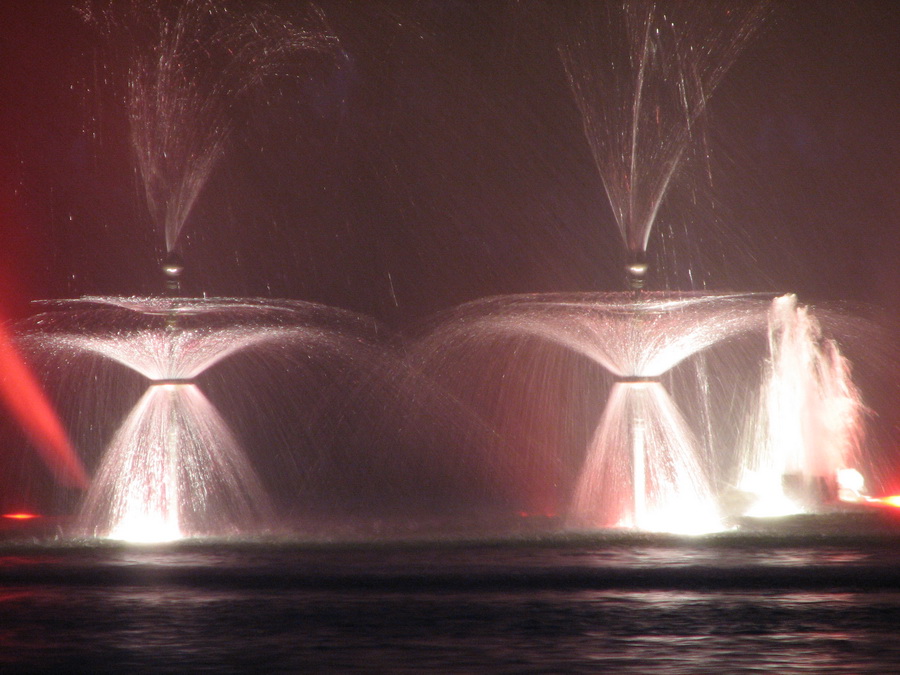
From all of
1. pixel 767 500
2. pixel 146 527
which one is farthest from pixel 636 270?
pixel 146 527

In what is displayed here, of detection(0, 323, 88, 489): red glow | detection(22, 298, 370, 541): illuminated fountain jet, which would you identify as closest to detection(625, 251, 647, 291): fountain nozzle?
detection(22, 298, 370, 541): illuminated fountain jet

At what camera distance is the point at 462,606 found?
13656 mm

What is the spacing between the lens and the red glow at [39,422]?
31578mm

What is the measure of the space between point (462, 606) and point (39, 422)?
22.0 meters

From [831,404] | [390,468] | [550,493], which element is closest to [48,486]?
[390,468]

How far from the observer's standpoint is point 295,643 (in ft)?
38.2

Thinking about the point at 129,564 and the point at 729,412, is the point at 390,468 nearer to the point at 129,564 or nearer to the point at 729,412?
the point at 729,412

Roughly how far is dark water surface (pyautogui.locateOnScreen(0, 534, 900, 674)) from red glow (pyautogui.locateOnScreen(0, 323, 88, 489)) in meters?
12.8

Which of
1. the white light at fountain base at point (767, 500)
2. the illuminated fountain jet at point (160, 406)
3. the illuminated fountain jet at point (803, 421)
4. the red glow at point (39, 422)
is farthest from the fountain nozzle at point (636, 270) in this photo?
the red glow at point (39, 422)

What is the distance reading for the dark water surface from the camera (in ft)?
35.7

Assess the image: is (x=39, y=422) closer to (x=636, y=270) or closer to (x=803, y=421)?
(x=636, y=270)

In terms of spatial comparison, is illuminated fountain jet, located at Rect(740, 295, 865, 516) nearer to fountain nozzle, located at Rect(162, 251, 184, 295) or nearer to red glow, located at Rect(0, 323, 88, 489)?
fountain nozzle, located at Rect(162, 251, 184, 295)

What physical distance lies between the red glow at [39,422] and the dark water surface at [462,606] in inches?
503

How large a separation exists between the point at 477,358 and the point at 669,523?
711 inches
